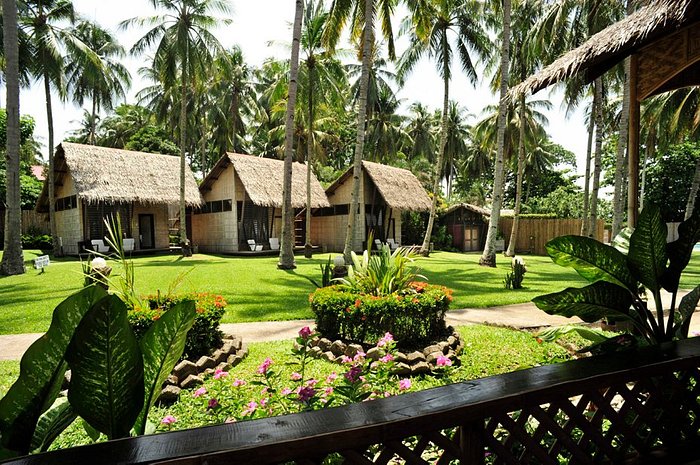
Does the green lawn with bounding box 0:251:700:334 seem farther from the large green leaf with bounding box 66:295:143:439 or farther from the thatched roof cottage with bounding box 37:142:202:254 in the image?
the large green leaf with bounding box 66:295:143:439

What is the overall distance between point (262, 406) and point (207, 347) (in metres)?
2.78

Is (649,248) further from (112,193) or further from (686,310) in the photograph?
(112,193)

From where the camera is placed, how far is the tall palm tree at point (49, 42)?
1744 cm

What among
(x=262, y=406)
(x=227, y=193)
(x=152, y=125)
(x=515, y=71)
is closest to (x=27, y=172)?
(x=152, y=125)

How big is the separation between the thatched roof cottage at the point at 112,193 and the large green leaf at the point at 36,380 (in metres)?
19.9

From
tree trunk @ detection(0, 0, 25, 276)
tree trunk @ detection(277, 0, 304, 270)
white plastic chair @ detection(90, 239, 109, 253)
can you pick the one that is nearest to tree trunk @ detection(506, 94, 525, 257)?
tree trunk @ detection(277, 0, 304, 270)

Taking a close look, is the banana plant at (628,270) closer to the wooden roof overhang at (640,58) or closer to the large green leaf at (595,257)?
the large green leaf at (595,257)

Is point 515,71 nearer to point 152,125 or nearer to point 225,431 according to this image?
point 225,431

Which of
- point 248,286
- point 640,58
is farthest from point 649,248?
point 248,286

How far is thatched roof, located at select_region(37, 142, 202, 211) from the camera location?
18625mm

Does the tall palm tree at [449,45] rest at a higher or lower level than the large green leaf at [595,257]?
higher

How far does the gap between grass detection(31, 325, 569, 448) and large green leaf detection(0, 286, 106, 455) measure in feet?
8.31

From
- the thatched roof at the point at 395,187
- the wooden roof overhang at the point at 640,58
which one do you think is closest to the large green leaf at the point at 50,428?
the wooden roof overhang at the point at 640,58

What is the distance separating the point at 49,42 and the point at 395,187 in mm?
16943
